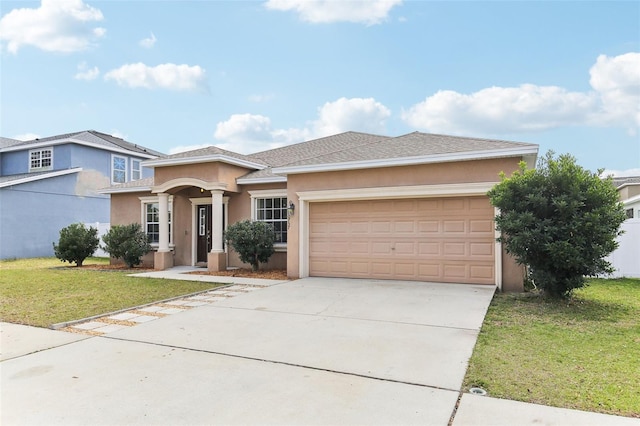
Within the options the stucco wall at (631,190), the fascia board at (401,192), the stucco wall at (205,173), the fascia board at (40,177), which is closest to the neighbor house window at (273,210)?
the stucco wall at (205,173)

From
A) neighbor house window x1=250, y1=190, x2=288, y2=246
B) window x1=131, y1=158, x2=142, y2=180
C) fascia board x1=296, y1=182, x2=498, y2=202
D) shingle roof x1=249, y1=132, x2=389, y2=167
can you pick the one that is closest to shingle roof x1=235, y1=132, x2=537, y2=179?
shingle roof x1=249, y1=132, x2=389, y2=167

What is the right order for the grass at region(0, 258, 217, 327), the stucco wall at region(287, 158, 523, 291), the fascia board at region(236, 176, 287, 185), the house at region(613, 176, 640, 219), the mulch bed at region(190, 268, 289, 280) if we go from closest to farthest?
1. the grass at region(0, 258, 217, 327)
2. the stucco wall at region(287, 158, 523, 291)
3. the mulch bed at region(190, 268, 289, 280)
4. the fascia board at region(236, 176, 287, 185)
5. the house at region(613, 176, 640, 219)

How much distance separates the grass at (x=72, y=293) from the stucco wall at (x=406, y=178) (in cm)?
342

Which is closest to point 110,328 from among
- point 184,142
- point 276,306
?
point 276,306

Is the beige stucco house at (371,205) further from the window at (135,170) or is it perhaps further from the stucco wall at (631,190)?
the stucco wall at (631,190)

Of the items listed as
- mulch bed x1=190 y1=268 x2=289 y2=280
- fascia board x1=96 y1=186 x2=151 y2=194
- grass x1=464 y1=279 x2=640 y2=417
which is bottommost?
mulch bed x1=190 y1=268 x2=289 y2=280

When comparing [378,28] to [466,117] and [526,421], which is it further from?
[526,421]

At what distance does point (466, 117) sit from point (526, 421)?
15.3 meters

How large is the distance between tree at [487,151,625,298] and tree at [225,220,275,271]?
7139 millimetres

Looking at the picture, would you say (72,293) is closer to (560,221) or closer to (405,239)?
(405,239)

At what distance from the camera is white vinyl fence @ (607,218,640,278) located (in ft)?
37.2

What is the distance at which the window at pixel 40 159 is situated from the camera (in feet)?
74.1

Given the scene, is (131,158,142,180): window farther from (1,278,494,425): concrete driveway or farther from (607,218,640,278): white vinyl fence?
(607,218,640,278): white vinyl fence

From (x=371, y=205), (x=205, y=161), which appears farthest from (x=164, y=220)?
(x=371, y=205)
